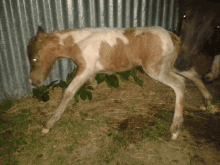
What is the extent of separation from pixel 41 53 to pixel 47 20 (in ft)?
5.11

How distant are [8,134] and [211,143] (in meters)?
2.86

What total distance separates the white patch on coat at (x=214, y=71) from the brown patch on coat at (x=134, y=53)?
1.81 meters

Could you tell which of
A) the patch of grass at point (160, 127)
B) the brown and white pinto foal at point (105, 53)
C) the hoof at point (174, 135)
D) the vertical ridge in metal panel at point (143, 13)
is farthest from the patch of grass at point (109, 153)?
the vertical ridge in metal panel at point (143, 13)

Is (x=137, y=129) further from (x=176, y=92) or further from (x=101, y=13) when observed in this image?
(x=101, y=13)

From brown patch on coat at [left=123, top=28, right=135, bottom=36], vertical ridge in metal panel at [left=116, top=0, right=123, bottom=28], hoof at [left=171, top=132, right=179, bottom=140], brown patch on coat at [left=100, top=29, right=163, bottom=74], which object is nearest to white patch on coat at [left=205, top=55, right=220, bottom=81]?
brown patch on coat at [left=100, top=29, right=163, bottom=74]

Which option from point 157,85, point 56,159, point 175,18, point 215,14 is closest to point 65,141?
point 56,159

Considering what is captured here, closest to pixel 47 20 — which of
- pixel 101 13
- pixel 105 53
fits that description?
pixel 101 13

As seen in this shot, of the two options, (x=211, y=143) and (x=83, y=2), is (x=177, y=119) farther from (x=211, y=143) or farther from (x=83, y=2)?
(x=83, y=2)

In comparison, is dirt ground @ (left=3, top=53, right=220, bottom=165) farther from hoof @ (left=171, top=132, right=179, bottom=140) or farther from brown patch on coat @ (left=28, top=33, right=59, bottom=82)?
brown patch on coat @ (left=28, top=33, right=59, bottom=82)

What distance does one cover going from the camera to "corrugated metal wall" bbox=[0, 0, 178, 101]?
11.8 feet

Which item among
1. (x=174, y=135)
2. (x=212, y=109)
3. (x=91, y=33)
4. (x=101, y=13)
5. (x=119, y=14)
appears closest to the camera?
(x=174, y=135)

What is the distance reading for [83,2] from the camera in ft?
12.7

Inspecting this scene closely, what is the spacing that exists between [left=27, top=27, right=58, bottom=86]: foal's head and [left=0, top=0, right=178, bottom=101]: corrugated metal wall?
138cm

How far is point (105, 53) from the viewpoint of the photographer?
2676 millimetres
